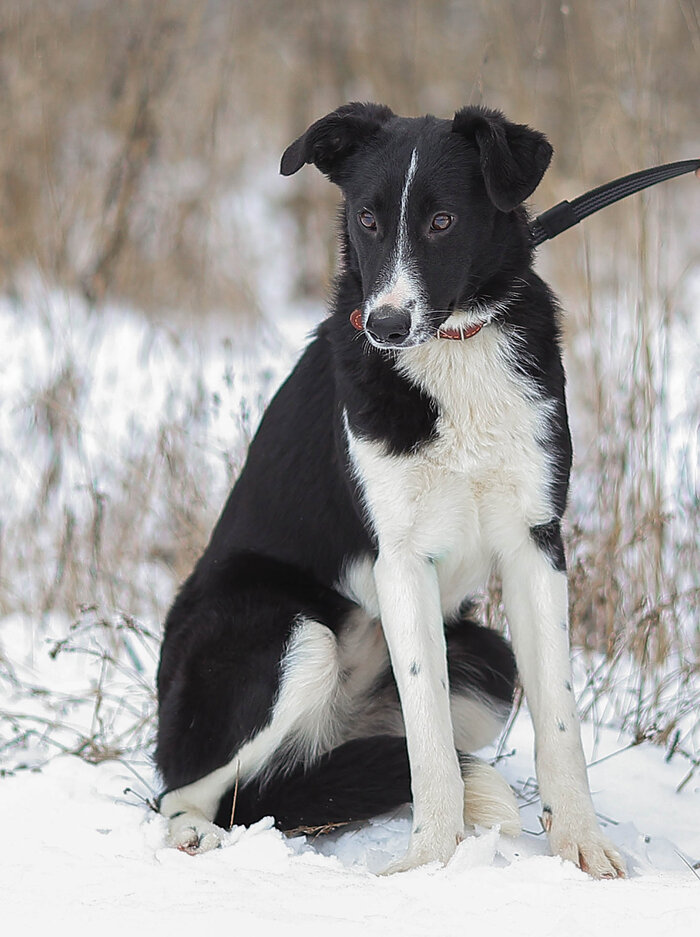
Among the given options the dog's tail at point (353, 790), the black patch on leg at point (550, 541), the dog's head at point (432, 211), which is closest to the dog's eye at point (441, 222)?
the dog's head at point (432, 211)

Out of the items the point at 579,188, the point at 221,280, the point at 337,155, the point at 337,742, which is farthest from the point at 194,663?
the point at 221,280

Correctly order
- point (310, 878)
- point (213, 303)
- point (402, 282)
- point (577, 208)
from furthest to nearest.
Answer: point (213, 303)
point (577, 208)
point (402, 282)
point (310, 878)

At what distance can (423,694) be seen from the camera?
237cm

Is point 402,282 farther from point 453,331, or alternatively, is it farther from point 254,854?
point 254,854

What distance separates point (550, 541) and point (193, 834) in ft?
3.37

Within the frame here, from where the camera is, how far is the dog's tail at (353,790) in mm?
2453

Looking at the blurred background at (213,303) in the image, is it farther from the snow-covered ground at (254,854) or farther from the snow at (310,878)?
the snow at (310,878)

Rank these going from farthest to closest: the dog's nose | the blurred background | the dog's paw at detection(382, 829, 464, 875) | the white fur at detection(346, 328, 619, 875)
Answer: the blurred background < the white fur at detection(346, 328, 619, 875) < the dog's paw at detection(382, 829, 464, 875) < the dog's nose

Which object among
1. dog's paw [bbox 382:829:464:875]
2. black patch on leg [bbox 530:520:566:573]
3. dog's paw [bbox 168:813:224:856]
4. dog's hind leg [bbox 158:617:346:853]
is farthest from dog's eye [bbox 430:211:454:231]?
dog's paw [bbox 168:813:224:856]

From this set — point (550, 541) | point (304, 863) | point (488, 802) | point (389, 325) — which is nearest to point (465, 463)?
point (550, 541)

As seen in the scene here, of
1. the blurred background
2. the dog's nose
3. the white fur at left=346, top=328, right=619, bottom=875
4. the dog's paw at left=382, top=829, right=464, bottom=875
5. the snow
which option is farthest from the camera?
the blurred background

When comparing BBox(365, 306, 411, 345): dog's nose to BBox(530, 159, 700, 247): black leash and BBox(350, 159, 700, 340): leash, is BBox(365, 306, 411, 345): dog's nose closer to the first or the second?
BBox(350, 159, 700, 340): leash

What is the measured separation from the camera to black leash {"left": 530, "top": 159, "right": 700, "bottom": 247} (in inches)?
98.8

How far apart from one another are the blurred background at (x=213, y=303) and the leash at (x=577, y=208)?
90 cm
